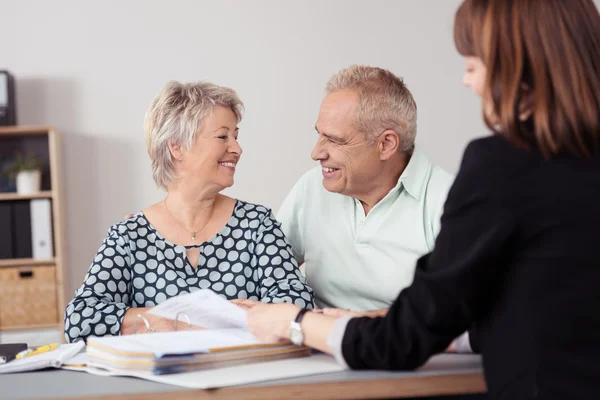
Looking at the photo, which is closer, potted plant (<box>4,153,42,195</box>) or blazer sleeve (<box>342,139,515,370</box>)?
blazer sleeve (<box>342,139,515,370</box>)

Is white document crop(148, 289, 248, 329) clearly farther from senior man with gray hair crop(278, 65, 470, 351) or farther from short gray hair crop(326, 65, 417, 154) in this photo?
short gray hair crop(326, 65, 417, 154)

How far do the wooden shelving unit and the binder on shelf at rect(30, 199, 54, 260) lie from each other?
4cm

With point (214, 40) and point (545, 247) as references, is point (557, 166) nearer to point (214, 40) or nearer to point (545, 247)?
point (545, 247)

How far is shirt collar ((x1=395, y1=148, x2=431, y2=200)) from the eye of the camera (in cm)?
213

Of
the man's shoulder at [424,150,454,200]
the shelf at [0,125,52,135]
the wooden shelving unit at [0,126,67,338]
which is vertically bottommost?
the wooden shelving unit at [0,126,67,338]

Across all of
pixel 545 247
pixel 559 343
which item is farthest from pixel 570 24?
pixel 559 343

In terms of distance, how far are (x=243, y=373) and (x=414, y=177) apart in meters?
1.06

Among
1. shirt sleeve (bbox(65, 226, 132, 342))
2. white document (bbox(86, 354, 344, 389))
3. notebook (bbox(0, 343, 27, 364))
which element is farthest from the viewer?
shirt sleeve (bbox(65, 226, 132, 342))

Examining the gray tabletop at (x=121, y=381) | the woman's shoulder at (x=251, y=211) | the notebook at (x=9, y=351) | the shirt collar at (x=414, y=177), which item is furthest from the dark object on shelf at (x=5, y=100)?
the gray tabletop at (x=121, y=381)

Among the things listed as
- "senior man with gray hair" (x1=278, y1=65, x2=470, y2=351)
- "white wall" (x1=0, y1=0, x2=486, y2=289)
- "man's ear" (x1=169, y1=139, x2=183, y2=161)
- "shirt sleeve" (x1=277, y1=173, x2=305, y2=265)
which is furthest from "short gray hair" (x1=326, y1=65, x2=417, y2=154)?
"white wall" (x1=0, y1=0, x2=486, y2=289)

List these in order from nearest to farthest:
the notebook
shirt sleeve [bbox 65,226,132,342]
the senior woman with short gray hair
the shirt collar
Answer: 1. the notebook
2. shirt sleeve [bbox 65,226,132,342]
3. the senior woman with short gray hair
4. the shirt collar

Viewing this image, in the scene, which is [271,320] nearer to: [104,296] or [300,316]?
[300,316]

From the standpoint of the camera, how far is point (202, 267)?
2039 millimetres

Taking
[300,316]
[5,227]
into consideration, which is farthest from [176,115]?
[5,227]
